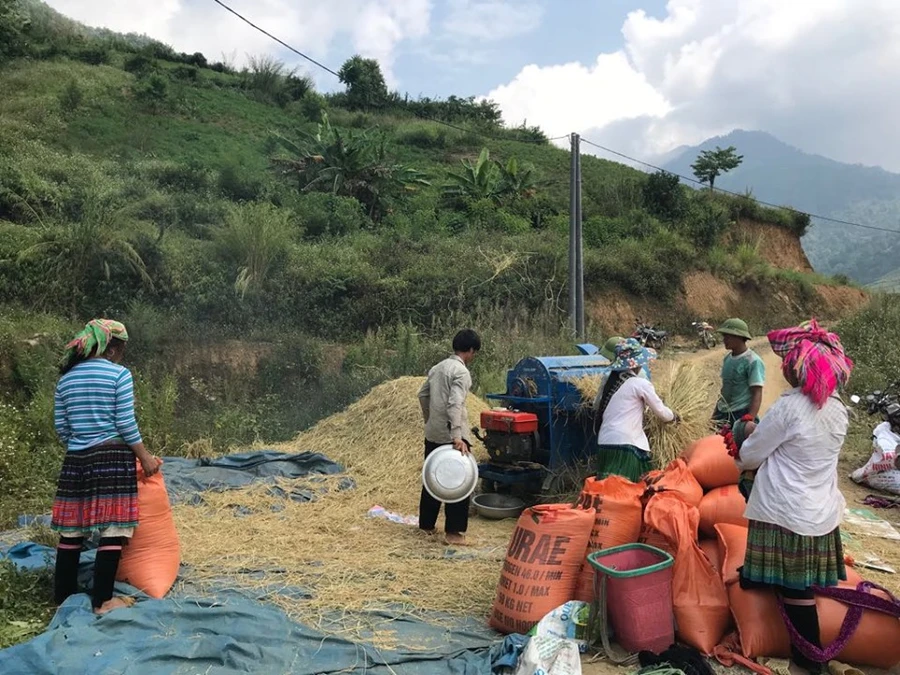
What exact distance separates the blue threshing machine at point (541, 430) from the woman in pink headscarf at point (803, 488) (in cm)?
233

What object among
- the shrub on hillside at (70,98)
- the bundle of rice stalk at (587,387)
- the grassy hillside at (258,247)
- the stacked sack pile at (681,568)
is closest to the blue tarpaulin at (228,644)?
the stacked sack pile at (681,568)

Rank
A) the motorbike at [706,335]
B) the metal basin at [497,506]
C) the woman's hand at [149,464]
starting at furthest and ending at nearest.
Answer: the motorbike at [706,335], the metal basin at [497,506], the woman's hand at [149,464]

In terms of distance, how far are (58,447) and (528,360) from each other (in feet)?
14.6

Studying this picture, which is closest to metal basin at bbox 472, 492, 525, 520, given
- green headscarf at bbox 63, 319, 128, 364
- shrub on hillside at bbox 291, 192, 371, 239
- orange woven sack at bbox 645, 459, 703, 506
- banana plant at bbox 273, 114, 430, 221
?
orange woven sack at bbox 645, 459, 703, 506

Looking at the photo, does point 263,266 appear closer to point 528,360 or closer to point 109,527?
point 528,360

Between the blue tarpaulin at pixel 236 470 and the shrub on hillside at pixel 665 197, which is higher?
the shrub on hillside at pixel 665 197

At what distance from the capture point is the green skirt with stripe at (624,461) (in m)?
4.39

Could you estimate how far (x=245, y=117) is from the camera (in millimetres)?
25859

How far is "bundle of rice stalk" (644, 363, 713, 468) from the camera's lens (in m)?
5.13

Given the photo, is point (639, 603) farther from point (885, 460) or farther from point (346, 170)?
point (346, 170)

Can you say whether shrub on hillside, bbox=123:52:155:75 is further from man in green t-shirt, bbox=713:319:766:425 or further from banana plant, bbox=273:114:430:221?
man in green t-shirt, bbox=713:319:766:425

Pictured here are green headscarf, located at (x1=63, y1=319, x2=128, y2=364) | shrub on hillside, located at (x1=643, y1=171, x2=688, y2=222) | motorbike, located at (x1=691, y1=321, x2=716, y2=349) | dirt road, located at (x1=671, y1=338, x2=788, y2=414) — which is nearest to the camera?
green headscarf, located at (x1=63, y1=319, x2=128, y2=364)

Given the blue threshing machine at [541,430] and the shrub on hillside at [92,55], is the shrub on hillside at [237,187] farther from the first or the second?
the shrub on hillside at [92,55]

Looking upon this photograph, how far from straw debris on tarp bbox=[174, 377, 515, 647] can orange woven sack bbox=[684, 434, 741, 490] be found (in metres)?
1.35
